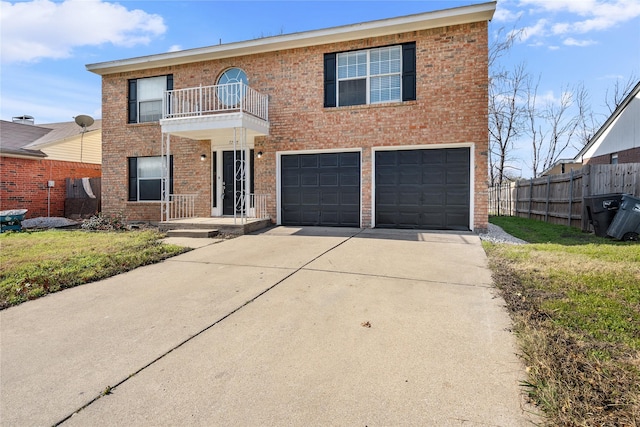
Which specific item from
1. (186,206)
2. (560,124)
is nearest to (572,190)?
(186,206)

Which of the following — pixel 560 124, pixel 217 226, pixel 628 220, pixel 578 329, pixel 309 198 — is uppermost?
pixel 560 124

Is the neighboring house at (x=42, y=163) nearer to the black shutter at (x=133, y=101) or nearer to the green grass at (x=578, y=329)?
the black shutter at (x=133, y=101)

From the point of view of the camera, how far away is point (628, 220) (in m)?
7.90

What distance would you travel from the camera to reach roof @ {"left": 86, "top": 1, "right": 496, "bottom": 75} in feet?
28.7

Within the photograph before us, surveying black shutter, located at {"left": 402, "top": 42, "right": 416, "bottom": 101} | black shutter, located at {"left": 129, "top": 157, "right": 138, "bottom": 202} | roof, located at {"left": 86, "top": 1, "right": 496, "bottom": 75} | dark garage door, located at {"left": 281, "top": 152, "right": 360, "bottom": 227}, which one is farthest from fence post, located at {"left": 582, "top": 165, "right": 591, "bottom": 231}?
black shutter, located at {"left": 129, "top": 157, "right": 138, "bottom": 202}

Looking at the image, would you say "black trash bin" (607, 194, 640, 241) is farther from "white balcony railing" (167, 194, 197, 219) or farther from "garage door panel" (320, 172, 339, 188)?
"white balcony railing" (167, 194, 197, 219)

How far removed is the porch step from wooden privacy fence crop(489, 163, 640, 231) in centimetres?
1023

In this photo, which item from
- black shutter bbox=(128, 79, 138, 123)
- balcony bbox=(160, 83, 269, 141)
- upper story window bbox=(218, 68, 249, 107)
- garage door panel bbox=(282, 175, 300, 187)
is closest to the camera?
balcony bbox=(160, 83, 269, 141)

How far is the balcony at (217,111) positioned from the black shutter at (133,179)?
2.47 m

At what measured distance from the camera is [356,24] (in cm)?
943

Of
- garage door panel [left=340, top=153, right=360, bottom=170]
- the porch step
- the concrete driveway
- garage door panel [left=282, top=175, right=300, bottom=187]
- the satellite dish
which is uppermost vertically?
the satellite dish

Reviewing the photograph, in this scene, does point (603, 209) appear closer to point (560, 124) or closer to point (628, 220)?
point (628, 220)

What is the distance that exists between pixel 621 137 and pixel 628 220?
11.4 m

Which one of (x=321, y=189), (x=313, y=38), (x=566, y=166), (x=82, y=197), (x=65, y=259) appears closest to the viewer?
(x=65, y=259)
